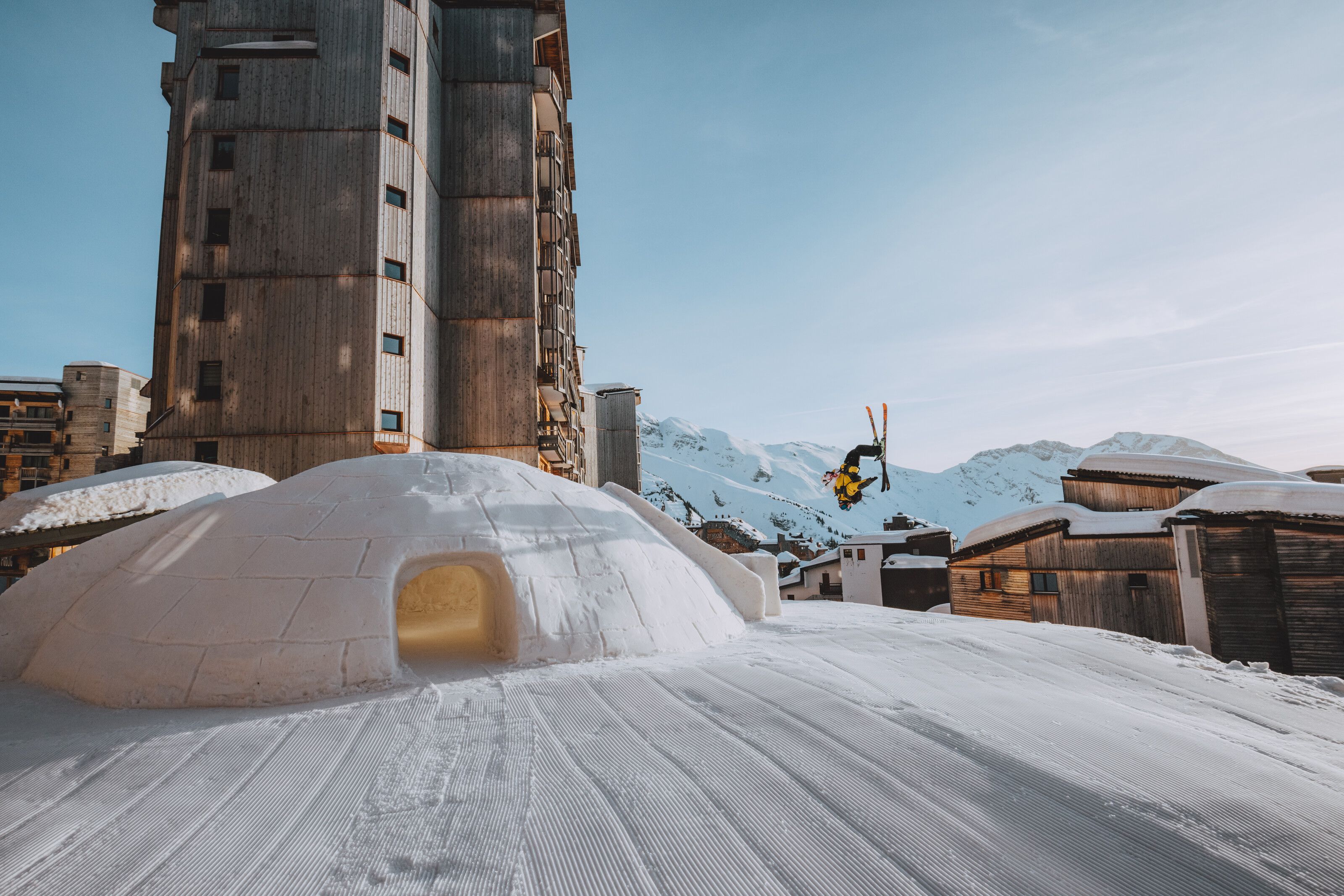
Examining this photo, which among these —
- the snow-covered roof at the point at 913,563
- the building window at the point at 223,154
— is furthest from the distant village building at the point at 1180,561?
the building window at the point at 223,154

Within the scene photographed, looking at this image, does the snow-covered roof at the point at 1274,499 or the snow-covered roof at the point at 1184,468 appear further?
the snow-covered roof at the point at 1184,468

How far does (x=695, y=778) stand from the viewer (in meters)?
2.87

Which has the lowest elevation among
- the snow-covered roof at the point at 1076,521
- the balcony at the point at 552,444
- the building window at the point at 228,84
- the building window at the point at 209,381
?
the snow-covered roof at the point at 1076,521

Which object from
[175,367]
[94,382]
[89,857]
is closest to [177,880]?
[89,857]

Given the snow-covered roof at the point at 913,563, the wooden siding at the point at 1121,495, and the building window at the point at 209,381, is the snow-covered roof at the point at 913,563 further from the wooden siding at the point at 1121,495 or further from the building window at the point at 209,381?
the building window at the point at 209,381

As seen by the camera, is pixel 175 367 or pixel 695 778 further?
pixel 175 367

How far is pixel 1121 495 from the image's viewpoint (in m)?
14.3

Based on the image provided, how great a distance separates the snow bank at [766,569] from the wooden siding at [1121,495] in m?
10.1

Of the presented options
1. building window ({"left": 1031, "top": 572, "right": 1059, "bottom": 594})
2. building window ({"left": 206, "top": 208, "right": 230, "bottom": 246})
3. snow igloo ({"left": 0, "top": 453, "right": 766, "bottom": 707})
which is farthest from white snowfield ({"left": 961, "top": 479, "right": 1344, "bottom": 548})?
building window ({"left": 206, "top": 208, "right": 230, "bottom": 246})

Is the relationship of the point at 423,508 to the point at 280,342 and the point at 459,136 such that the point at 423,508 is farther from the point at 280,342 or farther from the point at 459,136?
the point at 459,136

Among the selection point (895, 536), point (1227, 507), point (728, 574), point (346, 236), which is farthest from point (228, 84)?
point (895, 536)

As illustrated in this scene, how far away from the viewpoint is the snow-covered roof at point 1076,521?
12789 mm

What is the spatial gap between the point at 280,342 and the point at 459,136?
9.24 m

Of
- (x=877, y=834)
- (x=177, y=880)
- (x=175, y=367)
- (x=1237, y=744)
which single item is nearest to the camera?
(x=177, y=880)
